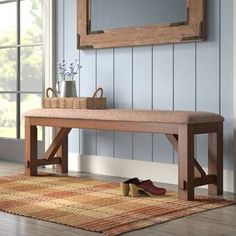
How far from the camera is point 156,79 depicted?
4070 mm

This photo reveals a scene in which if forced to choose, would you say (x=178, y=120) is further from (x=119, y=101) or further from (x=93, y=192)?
(x=119, y=101)

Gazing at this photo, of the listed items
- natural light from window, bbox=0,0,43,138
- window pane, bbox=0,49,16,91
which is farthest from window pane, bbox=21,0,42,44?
window pane, bbox=0,49,16,91

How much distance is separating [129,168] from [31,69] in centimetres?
147

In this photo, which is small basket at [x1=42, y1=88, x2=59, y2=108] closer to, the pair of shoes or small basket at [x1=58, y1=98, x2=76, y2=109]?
small basket at [x1=58, y1=98, x2=76, y2=109]

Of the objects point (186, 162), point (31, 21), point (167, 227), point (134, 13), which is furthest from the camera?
point (31, 21)

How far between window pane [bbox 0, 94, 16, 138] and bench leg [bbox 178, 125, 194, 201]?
2393mm

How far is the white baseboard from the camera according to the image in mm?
3965

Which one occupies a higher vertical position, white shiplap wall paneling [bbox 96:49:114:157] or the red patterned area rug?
white shiplap wall paneling [bbox 96:49:114:157]

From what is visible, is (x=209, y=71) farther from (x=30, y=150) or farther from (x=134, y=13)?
(x=30, y=150)

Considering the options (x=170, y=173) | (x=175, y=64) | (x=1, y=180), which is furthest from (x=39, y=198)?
(x=175, y=64)

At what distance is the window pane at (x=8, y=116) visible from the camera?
209 inches

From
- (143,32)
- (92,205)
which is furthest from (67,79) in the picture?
(92,205)

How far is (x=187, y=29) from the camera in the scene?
3826mm

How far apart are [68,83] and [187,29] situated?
3.38ft
